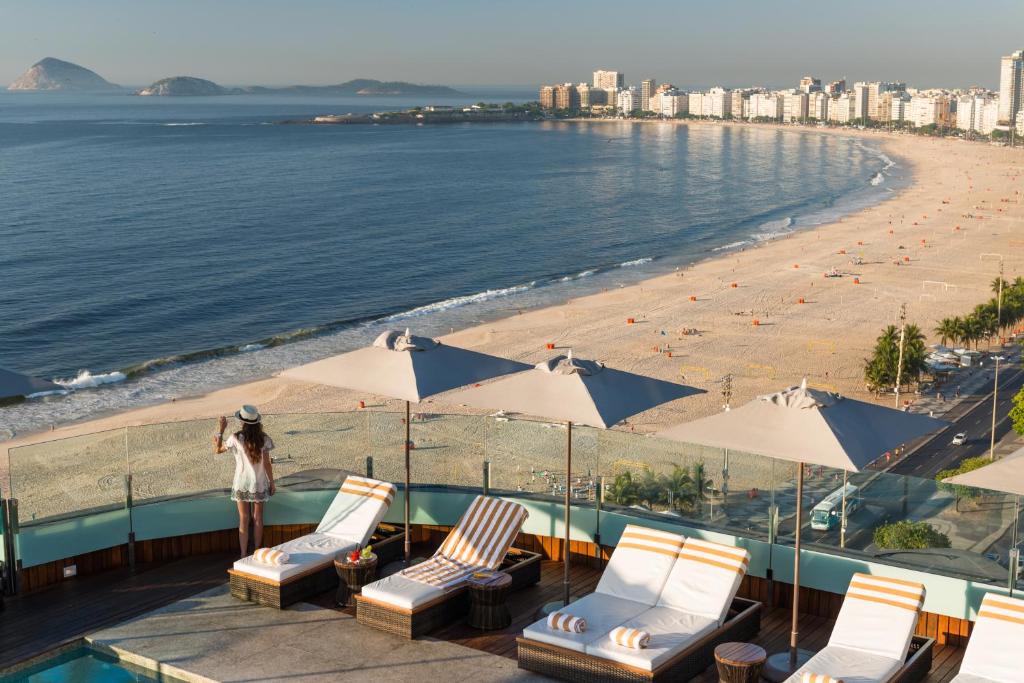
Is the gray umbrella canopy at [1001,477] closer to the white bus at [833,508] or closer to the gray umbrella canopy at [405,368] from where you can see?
the white bus at [833,508]

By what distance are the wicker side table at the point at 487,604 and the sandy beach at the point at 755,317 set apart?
1553 centimetres

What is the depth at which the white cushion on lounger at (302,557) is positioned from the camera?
8.40 meters

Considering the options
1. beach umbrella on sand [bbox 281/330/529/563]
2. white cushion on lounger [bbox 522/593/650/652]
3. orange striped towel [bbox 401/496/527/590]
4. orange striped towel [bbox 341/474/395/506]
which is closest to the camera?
white cushion on lounger [bbox 522/593/650/652]

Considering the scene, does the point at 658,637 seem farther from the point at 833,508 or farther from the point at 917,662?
the point at 833,508

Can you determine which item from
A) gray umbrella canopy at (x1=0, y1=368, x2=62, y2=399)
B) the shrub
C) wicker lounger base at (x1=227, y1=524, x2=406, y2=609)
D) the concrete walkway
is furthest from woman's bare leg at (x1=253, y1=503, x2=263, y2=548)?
the shrub

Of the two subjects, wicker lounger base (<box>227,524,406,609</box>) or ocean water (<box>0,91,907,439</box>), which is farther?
ocean water (<box>0,91,907,439</box>)

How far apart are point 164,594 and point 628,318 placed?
3191 cm

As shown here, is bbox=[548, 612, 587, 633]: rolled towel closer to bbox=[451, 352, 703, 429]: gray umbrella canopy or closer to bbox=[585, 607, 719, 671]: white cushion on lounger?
bbox=[585, 607, 719, 671]: white cushion on lounger

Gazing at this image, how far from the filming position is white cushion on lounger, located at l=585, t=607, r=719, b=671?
6906 millimetres

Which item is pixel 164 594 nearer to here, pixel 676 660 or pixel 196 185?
pixel 676 660

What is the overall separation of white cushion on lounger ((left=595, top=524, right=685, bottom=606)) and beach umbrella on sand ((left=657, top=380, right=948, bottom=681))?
3.22 feet

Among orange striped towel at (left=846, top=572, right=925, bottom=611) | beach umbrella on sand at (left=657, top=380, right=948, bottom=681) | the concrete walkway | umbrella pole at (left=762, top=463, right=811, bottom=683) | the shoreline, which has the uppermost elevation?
beach umbrella on sand at (left=657, top=380, right=948, bottom=681)

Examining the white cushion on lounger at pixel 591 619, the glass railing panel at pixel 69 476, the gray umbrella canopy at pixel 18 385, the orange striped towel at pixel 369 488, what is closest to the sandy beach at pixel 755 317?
the orange striped towel at pixel 369 488

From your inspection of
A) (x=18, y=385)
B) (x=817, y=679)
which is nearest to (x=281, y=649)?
(x=18, y=385)
